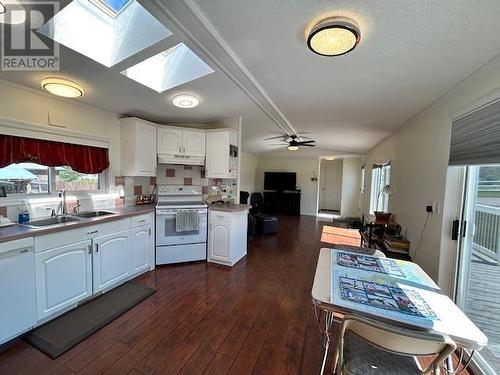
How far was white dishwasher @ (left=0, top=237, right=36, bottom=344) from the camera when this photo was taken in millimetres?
1601

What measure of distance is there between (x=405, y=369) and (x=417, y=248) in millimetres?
1879

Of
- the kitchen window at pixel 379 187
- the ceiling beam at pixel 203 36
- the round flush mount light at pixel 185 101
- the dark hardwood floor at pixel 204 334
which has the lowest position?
the dark hardwood floor at pixel 204 334

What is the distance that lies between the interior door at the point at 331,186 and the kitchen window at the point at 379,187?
3706 millimetres

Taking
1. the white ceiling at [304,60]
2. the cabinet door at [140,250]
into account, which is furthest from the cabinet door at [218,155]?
the cabinet door at [140,250]

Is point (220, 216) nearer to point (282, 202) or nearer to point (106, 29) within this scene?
point (106, 29)

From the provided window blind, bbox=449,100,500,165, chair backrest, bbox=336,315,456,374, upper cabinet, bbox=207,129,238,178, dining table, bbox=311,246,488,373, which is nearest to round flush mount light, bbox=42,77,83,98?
upper cabinet, bbox=207,129,238,178

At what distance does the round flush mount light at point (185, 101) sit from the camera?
8.59 ft

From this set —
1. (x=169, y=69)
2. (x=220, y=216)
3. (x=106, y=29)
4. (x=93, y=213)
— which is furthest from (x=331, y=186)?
(x=106, y=29)

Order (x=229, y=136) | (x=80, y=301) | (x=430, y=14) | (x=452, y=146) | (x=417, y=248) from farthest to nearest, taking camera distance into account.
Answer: (x=229, y=136), (x=417, y=248), (x=80, y=301), (x=452, y=146), (x=430, y=14)

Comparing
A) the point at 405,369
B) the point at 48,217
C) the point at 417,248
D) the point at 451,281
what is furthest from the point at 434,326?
the point at 48,217

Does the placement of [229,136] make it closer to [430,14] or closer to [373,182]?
[430,14]

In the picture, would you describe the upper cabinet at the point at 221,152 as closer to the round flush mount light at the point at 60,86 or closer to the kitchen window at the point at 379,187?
the round flush mount light at the point at 60,86

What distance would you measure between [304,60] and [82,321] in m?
3.05

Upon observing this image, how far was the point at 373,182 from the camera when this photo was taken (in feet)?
18.1
